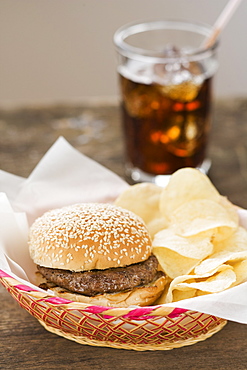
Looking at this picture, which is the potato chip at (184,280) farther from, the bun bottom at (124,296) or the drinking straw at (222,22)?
the drinking straw at (222,22)

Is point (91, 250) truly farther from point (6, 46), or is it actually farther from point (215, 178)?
point (6, 46)

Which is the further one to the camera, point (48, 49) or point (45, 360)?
point (48, 49)

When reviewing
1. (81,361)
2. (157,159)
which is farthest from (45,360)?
(157,159)

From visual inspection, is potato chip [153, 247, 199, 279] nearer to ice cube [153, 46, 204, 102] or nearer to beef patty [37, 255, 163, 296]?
beef patty [37, 255, 163, 296]

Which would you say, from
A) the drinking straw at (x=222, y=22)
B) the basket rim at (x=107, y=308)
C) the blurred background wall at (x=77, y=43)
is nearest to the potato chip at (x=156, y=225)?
the basket rim at (x=107, y=308)

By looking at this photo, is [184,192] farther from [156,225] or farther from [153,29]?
[153,29]
